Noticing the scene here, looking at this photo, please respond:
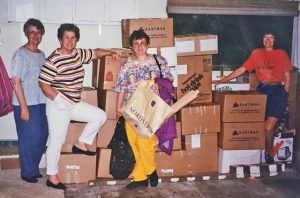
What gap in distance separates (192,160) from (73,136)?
1458 millimetres

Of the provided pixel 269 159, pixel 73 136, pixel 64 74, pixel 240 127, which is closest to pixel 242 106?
pixel 240 127

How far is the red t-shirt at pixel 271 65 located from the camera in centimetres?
485

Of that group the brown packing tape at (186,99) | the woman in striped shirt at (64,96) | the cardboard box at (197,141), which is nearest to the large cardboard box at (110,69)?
the woman in striped shirt at (64,96)

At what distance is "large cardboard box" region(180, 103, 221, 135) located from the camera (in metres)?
4.54

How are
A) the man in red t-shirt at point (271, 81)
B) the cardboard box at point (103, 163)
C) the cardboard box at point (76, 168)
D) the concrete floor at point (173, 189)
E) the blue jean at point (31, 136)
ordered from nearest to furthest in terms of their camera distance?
1. the concrete floor at point (173, 189)
2. the blue jean at point (31, 136)
3. the cardboard box at point (76, 168)
4. the cardboard box at point (103, 163)
5. the man in red t-shirt at point (271, 81)

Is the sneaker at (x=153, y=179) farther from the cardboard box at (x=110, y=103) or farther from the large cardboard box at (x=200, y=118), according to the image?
the cardboard box at (x=110, y=103)

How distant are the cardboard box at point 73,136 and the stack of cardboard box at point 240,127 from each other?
160cm

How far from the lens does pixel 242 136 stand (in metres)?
4.66

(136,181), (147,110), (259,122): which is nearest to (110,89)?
(147,110)

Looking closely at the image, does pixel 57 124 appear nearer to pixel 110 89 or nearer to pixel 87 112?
pixel 87 112

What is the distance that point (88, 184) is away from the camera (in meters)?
4.30

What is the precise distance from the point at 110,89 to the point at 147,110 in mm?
693

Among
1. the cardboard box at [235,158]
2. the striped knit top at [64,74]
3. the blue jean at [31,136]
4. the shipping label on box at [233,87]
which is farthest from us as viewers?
the shipping label on box at [233,87]

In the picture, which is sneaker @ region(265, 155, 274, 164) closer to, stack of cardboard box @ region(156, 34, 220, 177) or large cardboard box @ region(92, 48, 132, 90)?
stack of cardboard box @ region(156, 34, 220, 177)
